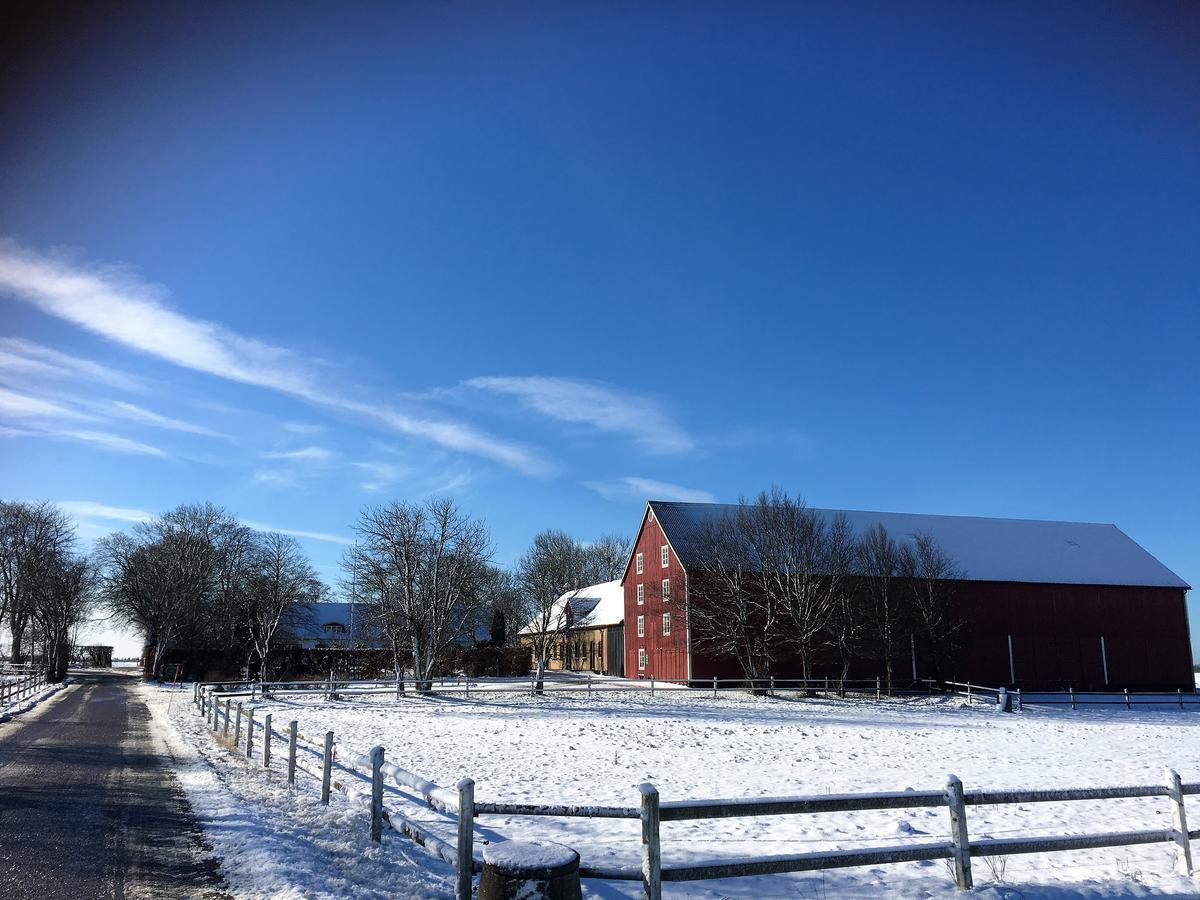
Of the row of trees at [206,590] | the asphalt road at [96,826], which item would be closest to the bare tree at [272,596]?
the row of trees at [206,590]

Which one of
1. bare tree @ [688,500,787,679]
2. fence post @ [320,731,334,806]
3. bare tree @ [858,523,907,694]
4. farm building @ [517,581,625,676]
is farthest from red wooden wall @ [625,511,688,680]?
fence post @ [320,731,334,806]

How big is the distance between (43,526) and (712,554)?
53.2 metres

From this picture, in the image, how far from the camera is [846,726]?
25.7 meters

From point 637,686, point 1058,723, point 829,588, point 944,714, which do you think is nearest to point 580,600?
point 637,686

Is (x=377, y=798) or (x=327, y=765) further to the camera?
(x=327, y=765)

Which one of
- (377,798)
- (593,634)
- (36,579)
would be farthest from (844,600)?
(36,579)

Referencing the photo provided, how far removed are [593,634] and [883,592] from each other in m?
25.2

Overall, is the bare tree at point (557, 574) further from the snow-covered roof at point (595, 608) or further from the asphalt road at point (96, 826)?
the asphalt road at point (96, 826)

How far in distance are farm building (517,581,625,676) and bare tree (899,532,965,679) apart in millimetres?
19827

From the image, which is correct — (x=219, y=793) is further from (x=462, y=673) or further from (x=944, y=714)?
(x=462, y=673)

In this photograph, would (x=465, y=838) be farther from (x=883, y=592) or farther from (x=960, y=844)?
(x=883, y=592)

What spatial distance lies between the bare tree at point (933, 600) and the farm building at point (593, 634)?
65.1 feet

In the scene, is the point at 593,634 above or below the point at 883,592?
below

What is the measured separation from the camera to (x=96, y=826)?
9.92 metres
